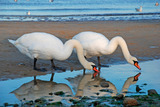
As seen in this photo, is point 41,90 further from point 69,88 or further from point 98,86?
point 98,86

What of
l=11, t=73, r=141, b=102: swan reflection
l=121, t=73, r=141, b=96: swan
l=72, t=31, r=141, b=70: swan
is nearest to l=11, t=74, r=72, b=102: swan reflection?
l=11, t=73, r=141, b=102: swan reflection

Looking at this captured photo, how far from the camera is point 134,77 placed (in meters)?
7.95

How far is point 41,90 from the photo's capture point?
6.72 metres

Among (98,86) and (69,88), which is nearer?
(69,88)

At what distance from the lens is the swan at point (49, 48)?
7996 millimetres

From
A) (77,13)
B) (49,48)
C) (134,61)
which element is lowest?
(134,61)

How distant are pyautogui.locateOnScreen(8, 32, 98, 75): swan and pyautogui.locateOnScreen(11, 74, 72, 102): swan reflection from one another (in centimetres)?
82

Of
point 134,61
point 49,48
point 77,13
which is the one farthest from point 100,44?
point 77,13

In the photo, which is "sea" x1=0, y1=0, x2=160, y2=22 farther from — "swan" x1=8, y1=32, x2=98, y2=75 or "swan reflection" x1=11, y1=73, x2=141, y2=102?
"swan reflection" x1=11, y1=73, x2=141, y2=102

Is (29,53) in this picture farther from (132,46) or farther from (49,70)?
(132,46)

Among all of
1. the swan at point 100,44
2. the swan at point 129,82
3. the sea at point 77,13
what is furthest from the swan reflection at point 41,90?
the sea at point 77,13

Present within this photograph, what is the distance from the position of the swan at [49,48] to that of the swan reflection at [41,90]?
818 mm

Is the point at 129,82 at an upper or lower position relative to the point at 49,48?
lower

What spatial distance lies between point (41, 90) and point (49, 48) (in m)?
1.62
